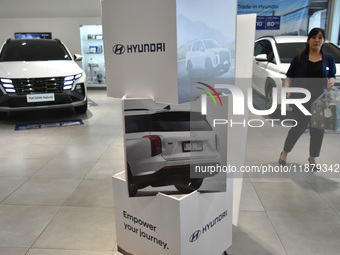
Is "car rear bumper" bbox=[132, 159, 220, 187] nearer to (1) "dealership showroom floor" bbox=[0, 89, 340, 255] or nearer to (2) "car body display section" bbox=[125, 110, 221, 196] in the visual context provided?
(2) "car body display section" bbox=[125, 110, 221, 196]

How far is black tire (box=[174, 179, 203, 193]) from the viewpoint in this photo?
1698 mm

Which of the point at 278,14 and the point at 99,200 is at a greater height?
the point at 278,14

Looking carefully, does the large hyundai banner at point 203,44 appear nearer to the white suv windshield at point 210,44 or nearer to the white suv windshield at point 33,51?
the white suv windshield at point 210,44

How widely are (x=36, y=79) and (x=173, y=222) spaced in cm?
481

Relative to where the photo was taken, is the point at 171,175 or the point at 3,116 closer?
the point at 171,175

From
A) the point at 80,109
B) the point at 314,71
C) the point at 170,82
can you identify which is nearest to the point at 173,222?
the point at 170,82

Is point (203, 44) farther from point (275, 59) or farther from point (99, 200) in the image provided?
point (275, 59)

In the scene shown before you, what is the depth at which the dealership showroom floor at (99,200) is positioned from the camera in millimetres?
2240

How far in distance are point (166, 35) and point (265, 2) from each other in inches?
359

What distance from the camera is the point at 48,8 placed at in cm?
1034

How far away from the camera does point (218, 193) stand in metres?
1.89

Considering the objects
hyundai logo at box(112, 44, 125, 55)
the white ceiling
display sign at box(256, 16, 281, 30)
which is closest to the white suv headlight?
hyundai logo at box(112, 44, 125, 55)

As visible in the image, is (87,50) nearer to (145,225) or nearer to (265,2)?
(265,2)

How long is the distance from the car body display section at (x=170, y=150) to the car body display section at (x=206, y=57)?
0.77 feet
